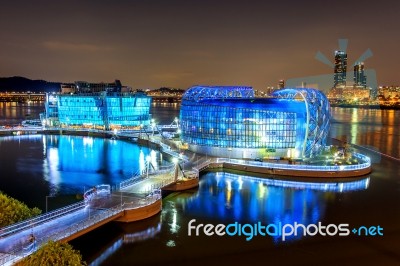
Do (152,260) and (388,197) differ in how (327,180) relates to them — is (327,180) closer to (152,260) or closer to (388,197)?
(388,197)

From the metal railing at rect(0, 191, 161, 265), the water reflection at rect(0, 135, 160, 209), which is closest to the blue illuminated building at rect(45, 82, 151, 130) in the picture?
the water reflection at rect(0, 135, 160, 209)

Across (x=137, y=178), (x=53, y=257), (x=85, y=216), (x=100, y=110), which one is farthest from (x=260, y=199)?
(x=100, y=110)

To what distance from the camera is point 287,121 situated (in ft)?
153

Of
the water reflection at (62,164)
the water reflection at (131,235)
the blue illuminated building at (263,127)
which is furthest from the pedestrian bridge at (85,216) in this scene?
the blue illuminated building at (263,127)

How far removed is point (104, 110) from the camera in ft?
292

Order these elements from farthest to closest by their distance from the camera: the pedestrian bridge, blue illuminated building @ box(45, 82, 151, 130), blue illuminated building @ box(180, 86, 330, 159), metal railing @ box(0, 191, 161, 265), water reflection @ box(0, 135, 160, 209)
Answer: blue illuminated building @ box(45, 82, 151, 130) < blue illuminated building @ box(180, 86, 330, 159) < water reflection @ box(0, 135, 160, 209) < the pedestrian bridge < metal railing @ box(0, 191, 161, 265)

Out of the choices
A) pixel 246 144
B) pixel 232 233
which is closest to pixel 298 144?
pixel 246 144

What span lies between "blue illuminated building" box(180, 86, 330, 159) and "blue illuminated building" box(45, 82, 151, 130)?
41689 millimetres

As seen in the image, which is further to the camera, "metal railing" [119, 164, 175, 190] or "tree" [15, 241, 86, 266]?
"metal railing" [119, 164, 175, 190]

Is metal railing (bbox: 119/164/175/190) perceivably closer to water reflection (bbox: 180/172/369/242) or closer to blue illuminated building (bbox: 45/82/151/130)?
water reflection (bbox: 180/172/369/242)

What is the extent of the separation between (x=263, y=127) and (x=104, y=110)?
165 ft

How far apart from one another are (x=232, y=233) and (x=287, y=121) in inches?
931

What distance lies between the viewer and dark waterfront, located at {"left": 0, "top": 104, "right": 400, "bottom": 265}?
73.4 feet

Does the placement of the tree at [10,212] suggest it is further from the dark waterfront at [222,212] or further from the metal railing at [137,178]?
the metal railing at [137,178]
